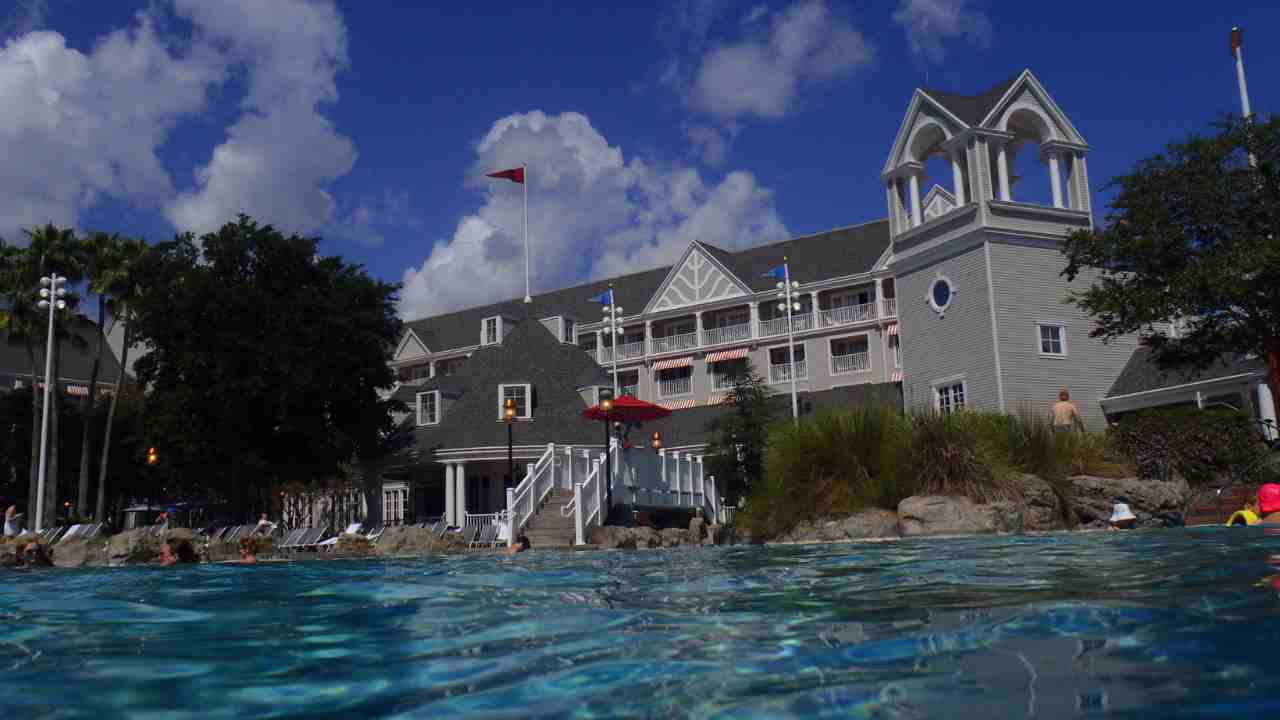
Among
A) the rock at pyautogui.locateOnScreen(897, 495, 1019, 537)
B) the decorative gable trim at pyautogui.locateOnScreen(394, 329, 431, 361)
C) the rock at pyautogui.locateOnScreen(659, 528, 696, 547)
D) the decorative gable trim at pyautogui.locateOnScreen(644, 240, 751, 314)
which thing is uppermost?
the decorative gable trim at pyautogui.locateOnScreen(644, 240, 751, 314)

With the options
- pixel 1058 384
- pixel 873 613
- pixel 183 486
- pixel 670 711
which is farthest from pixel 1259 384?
pixel 183 486

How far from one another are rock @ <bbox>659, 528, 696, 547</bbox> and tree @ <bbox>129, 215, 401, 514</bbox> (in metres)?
15.1

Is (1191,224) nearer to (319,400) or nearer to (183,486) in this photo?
(319,400)

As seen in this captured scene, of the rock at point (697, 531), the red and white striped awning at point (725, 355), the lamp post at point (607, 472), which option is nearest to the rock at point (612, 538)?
the rock at point (697, 531)

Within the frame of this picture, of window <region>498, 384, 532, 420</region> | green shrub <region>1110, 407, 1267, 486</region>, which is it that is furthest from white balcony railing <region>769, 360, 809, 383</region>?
green shrub <region>1110, 407, 1267, 486</region>

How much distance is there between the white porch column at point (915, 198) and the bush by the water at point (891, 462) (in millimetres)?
13858

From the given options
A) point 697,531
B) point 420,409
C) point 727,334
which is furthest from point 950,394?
point 420,409

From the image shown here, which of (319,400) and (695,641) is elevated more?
(319,400)

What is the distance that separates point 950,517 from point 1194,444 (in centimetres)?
967

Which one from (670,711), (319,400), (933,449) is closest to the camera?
(670,711)

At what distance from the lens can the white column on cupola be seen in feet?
102

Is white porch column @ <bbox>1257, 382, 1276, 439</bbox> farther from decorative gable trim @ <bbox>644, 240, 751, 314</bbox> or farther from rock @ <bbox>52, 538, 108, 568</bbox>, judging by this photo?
rock @ <bbox>52, 538, 108, 568</bbox>

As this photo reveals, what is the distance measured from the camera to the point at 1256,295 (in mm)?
21875

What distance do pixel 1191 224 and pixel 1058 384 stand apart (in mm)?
7934
